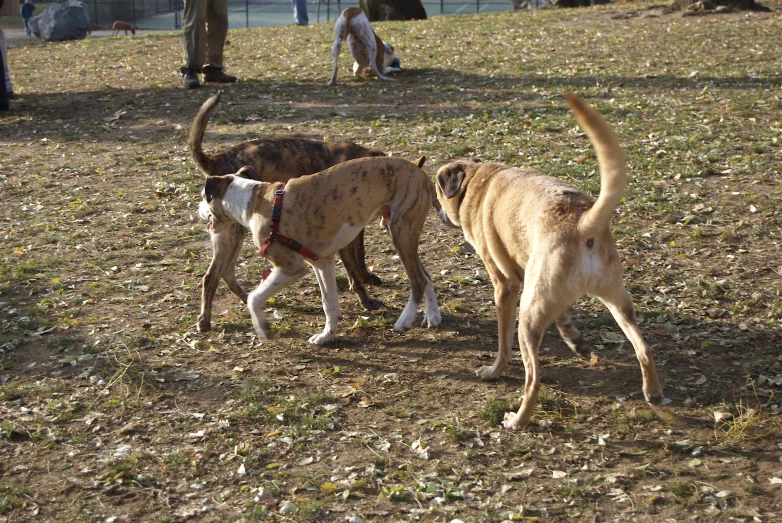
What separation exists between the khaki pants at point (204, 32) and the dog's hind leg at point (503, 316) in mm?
9816

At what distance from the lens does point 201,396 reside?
5.12 meters

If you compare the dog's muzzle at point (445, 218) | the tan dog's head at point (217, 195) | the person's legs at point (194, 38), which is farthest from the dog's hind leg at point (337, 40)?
the dog's muzzle at point (445, 218)

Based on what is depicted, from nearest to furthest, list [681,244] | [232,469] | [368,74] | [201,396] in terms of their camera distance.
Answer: [232,469]
[201,396]
[681,244]
[368,74]

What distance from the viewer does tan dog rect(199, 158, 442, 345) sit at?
18.1ft

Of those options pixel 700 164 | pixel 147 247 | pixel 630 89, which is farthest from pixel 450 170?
pixel 630 89

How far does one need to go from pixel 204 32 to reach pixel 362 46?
8.68 feet

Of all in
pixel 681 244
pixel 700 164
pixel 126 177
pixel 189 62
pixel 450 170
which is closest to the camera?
pixel 450 170

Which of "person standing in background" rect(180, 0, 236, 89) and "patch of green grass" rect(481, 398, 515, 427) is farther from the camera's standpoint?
"person standing in background" rect(180, 0, 236, 89)

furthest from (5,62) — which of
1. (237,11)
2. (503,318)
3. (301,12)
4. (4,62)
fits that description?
(237,11)

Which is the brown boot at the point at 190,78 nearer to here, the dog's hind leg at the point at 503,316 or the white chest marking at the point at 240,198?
the white chest marking at the point at 240,198

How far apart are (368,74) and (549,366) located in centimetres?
1024

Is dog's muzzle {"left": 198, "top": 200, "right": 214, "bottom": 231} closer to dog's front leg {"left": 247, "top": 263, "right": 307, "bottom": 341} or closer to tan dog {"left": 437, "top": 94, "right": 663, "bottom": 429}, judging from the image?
dog's front leg {"left": 247, "top": 263, "right": 307, "bottom": 341}

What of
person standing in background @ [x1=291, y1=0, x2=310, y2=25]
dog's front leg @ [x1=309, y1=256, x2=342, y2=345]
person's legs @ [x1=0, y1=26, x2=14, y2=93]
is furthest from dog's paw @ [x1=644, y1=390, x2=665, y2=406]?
person standing in background @ [x1=291, y1=0, x2=310, y2=25]

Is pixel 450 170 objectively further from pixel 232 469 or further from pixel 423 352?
pixel 232 469
